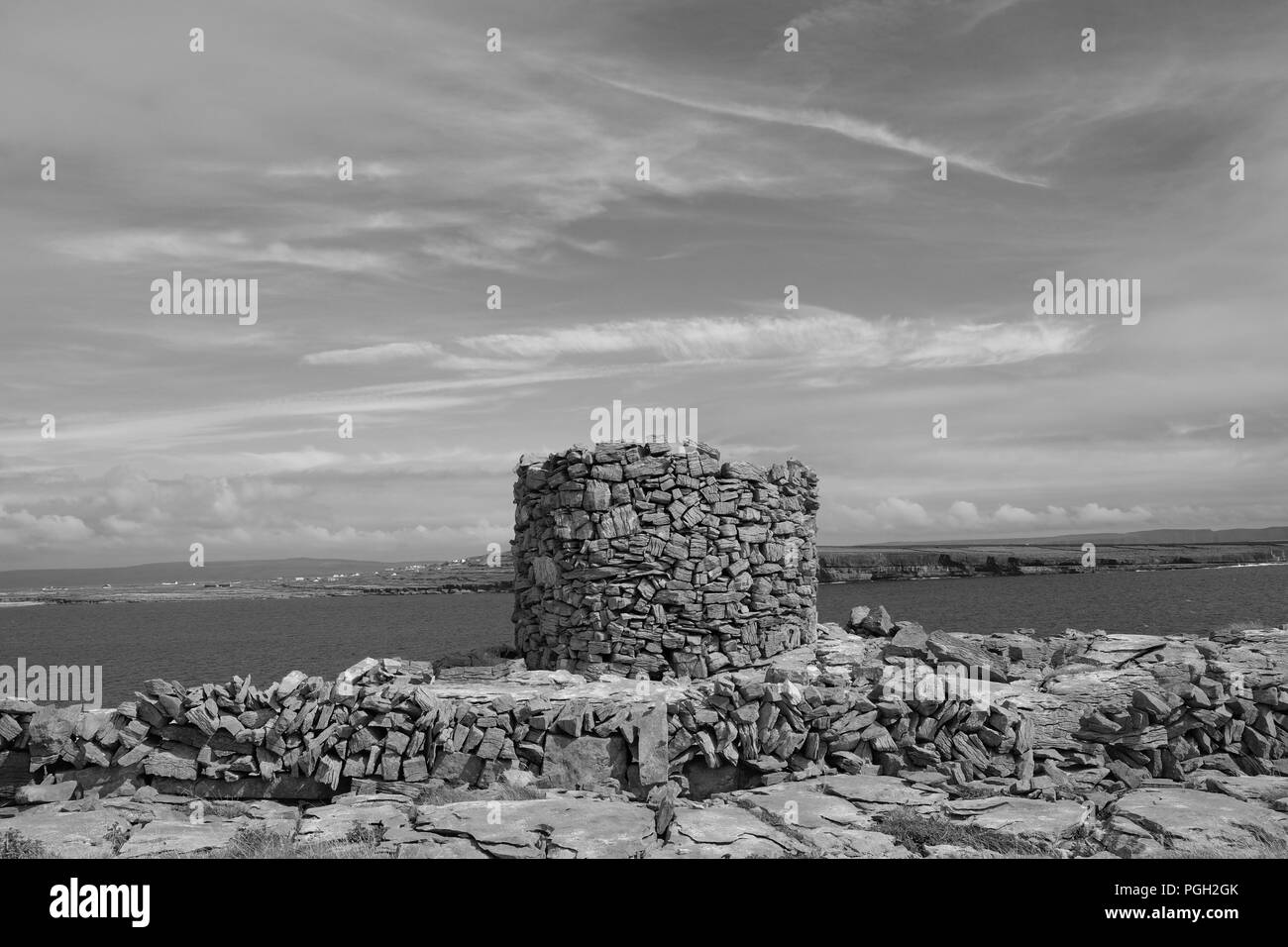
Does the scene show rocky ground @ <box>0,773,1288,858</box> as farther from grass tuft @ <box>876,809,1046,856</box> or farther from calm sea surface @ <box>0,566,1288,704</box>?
calm sea surface @ <box>0,566,1288,704</box>

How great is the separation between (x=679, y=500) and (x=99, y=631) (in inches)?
3234

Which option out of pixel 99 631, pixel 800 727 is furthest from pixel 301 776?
pixel 99 631

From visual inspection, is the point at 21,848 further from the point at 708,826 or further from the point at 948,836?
the point at 948,836

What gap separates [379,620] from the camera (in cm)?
9188

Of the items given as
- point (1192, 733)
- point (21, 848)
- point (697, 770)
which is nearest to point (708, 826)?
point (697, 770)

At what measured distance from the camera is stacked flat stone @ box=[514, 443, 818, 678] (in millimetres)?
17516

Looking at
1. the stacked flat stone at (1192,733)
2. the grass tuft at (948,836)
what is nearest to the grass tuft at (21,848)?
the grass tuft at (948,836)

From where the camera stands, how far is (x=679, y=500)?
17703 mm

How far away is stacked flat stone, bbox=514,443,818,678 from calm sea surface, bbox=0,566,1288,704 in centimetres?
2752

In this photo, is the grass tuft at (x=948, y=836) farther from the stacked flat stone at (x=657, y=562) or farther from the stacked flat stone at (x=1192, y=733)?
the stacked flat stone at (x=657, y=562)

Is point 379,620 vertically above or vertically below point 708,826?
below

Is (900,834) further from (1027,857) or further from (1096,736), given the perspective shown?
(1096,736)

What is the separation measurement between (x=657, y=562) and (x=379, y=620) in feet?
262

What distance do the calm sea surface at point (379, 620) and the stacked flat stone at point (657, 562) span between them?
90.3ft
